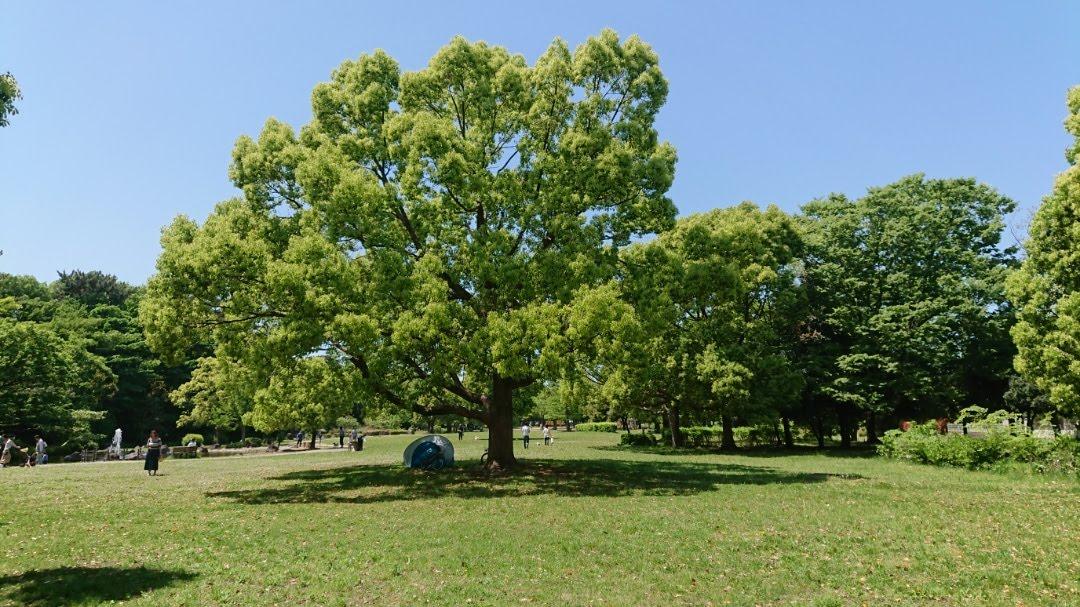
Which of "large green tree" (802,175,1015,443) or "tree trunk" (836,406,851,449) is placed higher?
"large green tree" (802,175,1015,443)

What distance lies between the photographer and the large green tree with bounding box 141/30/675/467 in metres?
17.5

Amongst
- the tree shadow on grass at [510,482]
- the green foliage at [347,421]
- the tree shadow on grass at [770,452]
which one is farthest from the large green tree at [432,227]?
the green foliage at [347,421]

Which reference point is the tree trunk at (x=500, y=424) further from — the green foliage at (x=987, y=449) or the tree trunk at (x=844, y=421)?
the tree trunk at (x=844, y=421)

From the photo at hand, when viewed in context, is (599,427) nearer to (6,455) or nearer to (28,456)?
(28,456)

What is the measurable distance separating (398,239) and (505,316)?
4.36 m

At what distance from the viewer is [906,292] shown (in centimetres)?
3681

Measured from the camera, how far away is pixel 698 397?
36938mm

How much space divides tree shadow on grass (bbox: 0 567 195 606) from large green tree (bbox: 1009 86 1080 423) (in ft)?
87.2

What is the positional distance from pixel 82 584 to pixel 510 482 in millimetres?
12503

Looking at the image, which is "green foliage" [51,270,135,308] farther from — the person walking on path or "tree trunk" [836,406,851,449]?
"tree trunk" [836,406,851,449]

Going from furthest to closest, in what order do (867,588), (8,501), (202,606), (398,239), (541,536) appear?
(398,239) → (8,501) → (541,536) → (867,588) → (202,606)

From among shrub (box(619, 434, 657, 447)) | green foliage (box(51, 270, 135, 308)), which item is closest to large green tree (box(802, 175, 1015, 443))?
shrub (box(619, 434, 657, 447))

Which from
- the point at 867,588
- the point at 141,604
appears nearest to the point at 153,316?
the point at 141,604

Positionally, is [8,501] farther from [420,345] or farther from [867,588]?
[867,588]
